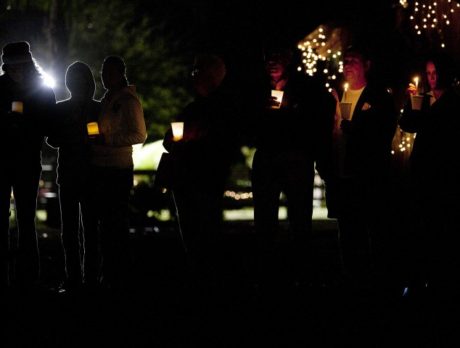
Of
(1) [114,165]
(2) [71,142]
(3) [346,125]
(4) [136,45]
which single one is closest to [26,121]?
(2) [71,142]

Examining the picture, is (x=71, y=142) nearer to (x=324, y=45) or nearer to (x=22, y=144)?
(x=22, y=144)

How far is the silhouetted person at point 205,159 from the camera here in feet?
29.1

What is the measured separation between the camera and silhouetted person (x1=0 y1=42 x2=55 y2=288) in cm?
882

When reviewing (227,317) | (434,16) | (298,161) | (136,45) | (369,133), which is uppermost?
(136,45)

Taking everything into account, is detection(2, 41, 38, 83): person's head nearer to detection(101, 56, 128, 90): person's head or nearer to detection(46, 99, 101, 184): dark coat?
detection(46, 99, 101, 184): dark coat

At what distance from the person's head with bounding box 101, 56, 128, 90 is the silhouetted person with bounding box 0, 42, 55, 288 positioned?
0.50 m

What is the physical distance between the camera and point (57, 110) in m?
9.07

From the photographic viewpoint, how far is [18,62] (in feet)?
29.4

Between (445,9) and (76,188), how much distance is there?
5677 mm

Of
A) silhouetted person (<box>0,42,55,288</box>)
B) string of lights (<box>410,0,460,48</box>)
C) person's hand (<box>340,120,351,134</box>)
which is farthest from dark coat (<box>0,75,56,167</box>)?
string of lights (<box>410,0,460,48</box>)

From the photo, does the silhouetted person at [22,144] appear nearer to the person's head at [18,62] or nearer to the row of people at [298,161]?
the person's head at [18,62]

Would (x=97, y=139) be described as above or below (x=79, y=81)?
below

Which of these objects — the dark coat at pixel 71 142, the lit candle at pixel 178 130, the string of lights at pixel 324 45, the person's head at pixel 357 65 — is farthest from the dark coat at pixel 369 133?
the string of lights at pixel 324 45

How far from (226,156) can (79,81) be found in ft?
4.70
